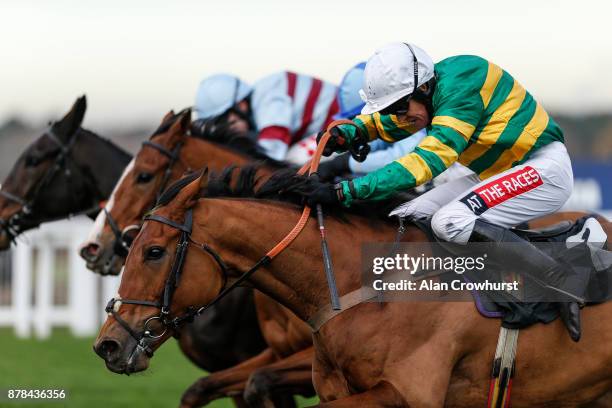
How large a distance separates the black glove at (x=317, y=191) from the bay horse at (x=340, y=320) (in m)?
0.07

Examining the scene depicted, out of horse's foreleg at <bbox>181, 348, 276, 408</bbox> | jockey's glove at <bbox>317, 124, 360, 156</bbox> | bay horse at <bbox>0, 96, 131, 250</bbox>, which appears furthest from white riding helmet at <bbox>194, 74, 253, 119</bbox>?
jockey's glove at <bbox>317, 124, 360, 156</bbox>

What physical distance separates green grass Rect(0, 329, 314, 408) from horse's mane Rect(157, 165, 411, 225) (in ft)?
8.31

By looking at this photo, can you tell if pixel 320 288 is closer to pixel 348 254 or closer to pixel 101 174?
pixel 348 254

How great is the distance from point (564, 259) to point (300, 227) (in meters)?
1.09

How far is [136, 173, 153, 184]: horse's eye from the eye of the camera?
5.96 m

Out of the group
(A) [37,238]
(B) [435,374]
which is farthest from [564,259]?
(A) [37,238]

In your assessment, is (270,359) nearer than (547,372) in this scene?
No

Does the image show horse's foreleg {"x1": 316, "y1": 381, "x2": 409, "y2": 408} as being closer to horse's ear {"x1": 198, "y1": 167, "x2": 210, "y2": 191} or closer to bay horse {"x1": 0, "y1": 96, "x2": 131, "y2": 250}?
horse's ear {"x1": 198, "y1": 167, "x2": 210, "y2": 191}

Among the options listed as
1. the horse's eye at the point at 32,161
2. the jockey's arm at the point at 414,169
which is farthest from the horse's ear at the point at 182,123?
the jockey's arm at the point at 414,169

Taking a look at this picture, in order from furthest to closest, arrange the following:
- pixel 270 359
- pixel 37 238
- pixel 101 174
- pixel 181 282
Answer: pixel 37 238 < pixel 101 174 < pixel 270 359 < pixel 181 282

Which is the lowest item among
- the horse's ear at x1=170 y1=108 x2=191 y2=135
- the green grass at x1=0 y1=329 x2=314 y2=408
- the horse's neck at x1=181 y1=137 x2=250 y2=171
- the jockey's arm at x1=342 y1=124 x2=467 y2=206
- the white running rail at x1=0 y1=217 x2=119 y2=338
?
the white running rail at x1=0 y1=217 x2=119 y2=338

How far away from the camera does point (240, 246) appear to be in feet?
13.4

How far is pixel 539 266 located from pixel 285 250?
3.32 feet

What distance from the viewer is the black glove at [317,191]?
13.5 feet
